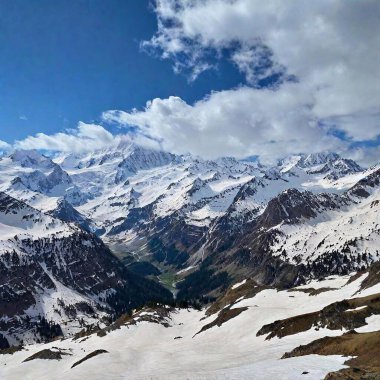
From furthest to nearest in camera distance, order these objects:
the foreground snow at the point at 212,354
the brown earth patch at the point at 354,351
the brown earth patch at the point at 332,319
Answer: the brown earth patch at the point at 332,319 → the foreground snow at the point at 212,354 → the brown earth patch at the point at 354,351

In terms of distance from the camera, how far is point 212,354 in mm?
85250

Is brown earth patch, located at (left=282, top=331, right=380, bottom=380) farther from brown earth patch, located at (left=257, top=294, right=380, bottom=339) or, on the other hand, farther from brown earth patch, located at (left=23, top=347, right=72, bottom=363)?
brown earth patch, located at (left=23, top=347, right=72, bottom=363)

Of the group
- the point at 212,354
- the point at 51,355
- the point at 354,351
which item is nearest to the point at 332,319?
the point at 212,354

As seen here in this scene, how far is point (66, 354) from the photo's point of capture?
115 metres

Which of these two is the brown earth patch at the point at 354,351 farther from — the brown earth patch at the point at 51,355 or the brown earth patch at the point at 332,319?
the brown earth patch at the point at 51,355

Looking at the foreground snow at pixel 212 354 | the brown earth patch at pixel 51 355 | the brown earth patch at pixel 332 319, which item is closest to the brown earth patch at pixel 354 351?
the foreground snow at pixel 212 354

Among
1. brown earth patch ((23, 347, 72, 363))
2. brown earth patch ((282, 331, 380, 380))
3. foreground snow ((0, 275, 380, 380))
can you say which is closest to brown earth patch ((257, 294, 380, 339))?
foreground snow ((0, 275, 380, 380))

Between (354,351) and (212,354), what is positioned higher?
(354,351)

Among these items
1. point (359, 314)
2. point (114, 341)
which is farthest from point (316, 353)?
point (114, 341)

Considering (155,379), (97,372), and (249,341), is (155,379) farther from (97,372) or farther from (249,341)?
(249,341)

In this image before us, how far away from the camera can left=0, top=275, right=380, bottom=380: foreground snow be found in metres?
49.9

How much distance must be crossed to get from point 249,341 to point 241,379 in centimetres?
4822

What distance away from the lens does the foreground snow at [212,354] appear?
49.9 meters

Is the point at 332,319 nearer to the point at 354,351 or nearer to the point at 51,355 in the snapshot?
the point at 354,351
